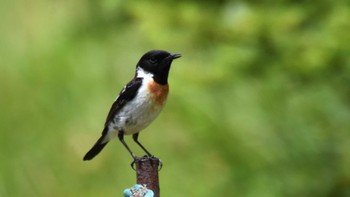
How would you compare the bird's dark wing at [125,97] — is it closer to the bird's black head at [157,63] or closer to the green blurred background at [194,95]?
the bird's black head at [157,63]

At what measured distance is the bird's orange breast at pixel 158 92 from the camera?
3925 mm

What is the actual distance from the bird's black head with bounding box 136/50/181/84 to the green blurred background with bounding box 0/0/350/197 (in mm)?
1632

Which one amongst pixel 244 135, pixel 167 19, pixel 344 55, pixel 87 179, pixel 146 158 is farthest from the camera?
pixel 87 179

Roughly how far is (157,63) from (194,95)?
276 centimetres

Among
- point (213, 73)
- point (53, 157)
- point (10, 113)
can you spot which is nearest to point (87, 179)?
point (53, 157)

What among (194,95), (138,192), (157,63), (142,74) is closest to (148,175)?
(138,192)

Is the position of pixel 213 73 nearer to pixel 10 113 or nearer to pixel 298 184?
pixel 298 184

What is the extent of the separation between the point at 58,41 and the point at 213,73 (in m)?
3.18

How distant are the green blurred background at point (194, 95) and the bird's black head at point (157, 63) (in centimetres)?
163

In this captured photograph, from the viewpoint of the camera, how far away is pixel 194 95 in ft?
21.6

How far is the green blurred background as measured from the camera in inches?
222

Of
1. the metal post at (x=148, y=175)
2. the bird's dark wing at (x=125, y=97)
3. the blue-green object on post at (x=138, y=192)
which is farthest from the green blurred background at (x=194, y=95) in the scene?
the blue-green object on post at (x=138, y=192)

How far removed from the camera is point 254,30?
A: 549cm

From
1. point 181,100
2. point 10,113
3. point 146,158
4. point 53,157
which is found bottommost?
point 146,158
